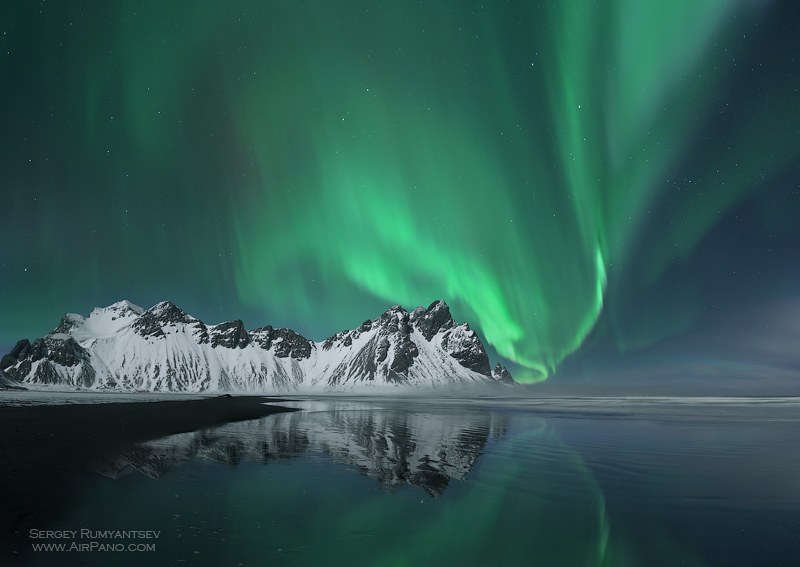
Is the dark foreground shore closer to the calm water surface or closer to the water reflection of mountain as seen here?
the calm water surface

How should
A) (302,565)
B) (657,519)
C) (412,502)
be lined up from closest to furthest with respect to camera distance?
(302,565) < (657,519) < (412,502)

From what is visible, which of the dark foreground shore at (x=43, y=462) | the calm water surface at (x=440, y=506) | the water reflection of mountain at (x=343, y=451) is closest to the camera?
the calm water surface at (x=440, y=506)

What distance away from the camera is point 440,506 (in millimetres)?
17000

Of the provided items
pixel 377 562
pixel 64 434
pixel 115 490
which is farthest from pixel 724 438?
pixel 64 434

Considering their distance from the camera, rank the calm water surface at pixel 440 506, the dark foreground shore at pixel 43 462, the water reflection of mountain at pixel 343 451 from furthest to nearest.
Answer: the water reflection of mountain at pixel 343 451
the dark foreground shore at pixel 43 462
the calm water surface at pixel 440 506

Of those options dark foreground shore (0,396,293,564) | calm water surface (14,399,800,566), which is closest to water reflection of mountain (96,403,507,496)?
calm water surface (14,399,800,566)

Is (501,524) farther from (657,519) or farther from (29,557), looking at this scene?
(29,557)

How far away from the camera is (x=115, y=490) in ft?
59.4

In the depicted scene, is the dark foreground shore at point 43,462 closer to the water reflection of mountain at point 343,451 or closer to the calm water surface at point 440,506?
the calm water surface at point 440,506

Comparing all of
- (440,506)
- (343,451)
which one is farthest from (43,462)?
(440,506)

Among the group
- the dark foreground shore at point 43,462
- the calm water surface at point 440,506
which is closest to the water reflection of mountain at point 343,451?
the calm water surface at point 440,506

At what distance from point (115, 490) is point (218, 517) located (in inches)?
244

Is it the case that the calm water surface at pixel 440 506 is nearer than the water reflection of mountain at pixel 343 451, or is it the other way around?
the calm water surface at pixel 440 506

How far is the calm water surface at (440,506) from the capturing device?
12438 mm
